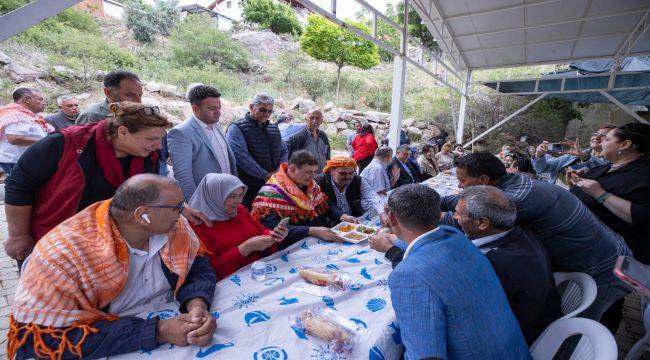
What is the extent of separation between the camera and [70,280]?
3.70ft

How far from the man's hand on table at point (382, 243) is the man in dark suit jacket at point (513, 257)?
501mm

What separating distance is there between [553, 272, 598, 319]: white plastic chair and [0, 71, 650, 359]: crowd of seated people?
109 millimetres

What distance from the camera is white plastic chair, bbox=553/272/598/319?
1664 millimetres

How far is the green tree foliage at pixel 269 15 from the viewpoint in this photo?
26453mm

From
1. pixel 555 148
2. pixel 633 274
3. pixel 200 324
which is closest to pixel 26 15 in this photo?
pixel 200 324

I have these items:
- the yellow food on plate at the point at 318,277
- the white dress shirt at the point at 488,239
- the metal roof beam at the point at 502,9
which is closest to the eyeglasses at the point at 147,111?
the yellow food on plate at the point at 318,277

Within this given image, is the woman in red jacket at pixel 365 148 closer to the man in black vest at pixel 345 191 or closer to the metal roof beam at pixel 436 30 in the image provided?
the metal roof beam at pixel 436 30

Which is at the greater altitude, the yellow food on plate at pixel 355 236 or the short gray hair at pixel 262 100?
the short gray hair at pixel 262 100

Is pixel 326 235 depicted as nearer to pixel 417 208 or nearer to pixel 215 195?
pixel 215 195

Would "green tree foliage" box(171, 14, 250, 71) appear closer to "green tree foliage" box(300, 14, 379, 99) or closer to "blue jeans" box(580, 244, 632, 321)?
"green tree foliage" box(300, 14, 379, 99)

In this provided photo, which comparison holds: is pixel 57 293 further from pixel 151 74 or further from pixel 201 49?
pixel 201 49

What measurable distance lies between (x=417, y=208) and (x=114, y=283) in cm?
130

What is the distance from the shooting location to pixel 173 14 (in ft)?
71.2

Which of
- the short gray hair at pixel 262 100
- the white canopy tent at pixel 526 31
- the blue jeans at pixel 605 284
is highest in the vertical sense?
the white canopy tent at pixel 526 31
